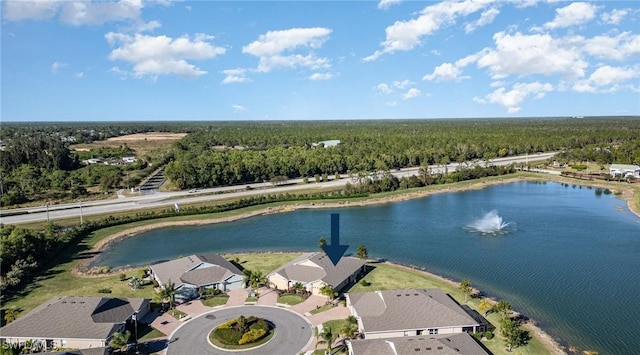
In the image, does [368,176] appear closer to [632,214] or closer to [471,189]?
[471,189]

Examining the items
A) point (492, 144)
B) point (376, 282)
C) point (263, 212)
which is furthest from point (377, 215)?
point (492, 144)

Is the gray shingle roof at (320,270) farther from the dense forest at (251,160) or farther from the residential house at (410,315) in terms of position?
the dense forest at (251,160)

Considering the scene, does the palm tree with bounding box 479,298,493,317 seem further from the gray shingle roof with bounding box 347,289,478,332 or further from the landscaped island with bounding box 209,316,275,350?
the landscaped island with bounding box 209,316,275,350

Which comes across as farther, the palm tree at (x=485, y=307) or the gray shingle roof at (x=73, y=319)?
the palm tree at (x=485, y=307)

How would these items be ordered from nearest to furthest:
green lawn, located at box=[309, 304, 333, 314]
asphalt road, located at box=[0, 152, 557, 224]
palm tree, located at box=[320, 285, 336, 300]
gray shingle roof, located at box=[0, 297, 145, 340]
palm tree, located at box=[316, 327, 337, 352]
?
palm tree, located at box=[316, 327, 337, 352] < gray shingle roof, located at box=[0, 297, 145, 340] < green lawn, located at box=[309, 304, 333, 314] < palm tree, located at box=[320, 285, 336, 300] < asphalt road, located at box=[0, 152, 557, 224]

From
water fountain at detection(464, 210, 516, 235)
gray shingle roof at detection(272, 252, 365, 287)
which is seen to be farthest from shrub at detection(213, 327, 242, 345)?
water fountain at detection(464, 210, 516, 235)

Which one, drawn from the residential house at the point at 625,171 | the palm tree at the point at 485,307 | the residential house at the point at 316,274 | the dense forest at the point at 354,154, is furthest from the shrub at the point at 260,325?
the residential house at the point at 625,171
